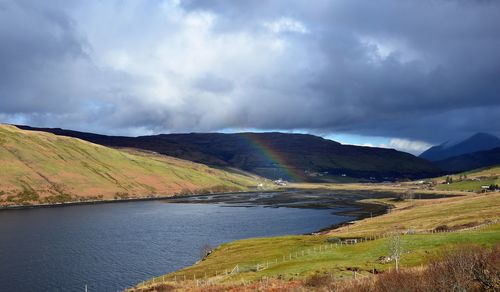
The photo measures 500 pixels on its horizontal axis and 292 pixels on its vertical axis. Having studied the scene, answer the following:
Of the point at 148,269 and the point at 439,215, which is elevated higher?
the point at 439,215

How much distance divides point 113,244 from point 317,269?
4095 inches

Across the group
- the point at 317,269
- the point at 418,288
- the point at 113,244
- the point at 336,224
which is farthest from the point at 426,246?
the point at 336,224

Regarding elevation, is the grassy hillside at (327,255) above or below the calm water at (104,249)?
above

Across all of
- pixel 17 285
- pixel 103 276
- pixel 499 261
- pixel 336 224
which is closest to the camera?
pixel 499 261

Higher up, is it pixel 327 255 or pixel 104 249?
pixel 327 255

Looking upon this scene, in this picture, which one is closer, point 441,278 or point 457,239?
point 441,278

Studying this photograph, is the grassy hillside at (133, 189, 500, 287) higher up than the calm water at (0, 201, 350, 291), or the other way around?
the grassy hillside at (133, 189, 500, 287)

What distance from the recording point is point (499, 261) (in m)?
32.4

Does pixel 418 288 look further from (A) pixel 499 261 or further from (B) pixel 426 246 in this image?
(B) pixel 426 246

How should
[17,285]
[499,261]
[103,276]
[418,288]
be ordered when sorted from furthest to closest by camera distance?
[103,276]
[17,285]
[499,261]
[418,288]

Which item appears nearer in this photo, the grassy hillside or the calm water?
the grassy hillside

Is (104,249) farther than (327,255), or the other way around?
(104,249)

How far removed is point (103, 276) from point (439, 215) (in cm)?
10833

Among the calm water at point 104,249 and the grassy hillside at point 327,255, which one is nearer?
the grassy hillside at point 327,255
